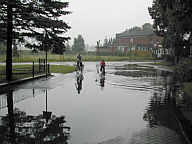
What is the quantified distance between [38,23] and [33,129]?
11479 millimetres

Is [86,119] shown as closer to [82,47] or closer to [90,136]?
[90,136]

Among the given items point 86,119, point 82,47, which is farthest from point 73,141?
point 82,47

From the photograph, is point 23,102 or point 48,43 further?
point 48,43

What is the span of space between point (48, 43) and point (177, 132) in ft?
44.4

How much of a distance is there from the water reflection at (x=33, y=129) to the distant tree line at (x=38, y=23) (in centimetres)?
893

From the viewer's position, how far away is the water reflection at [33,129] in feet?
15.9

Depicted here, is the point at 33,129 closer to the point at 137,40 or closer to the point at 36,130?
the point at 36,130

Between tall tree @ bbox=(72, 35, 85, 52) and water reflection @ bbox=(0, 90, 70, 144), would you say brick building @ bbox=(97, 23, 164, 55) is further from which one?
water reflection @ bbox=(0, 90, 70, 144)

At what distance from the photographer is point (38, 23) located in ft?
51.2

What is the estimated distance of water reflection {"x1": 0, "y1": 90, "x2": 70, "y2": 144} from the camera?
4840 millimetres

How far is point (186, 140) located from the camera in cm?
491

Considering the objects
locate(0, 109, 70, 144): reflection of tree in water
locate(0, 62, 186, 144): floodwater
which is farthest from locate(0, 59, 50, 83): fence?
locate(0, 109, 70, 144): reflection of tree in water

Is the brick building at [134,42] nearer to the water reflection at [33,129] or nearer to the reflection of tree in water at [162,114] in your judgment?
the reflection of tree in water at [162,114]

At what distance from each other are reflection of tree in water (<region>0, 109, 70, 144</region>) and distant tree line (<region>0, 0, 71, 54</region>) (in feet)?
29.9
